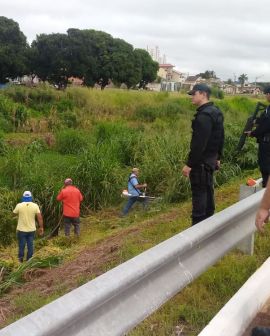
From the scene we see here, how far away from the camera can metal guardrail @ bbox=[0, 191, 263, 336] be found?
197 centimetres

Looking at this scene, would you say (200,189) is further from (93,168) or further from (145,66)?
(145,66)

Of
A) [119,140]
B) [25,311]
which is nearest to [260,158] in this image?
[25,311]

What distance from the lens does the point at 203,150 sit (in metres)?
5.41

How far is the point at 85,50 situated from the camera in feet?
193

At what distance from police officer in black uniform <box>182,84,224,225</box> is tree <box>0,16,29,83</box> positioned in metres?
50.1

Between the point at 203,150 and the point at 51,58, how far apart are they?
53468mm

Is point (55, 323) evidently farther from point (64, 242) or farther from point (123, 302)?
point (64, 242)

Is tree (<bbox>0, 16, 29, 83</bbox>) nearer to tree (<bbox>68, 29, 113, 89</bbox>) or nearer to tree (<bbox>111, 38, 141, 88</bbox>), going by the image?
tree (<bbox>68, 29, 113, 89</bbox>)

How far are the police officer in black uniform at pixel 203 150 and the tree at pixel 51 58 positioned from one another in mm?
52053

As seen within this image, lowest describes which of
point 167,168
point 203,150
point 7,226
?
point 7,226

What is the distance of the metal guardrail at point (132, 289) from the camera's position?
197 centimetres

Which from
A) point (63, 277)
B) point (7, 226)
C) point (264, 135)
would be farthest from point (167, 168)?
point (63, 277)

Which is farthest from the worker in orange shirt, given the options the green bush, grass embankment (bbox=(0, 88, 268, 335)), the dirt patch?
the green bush

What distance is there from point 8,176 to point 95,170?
9.91 feet
